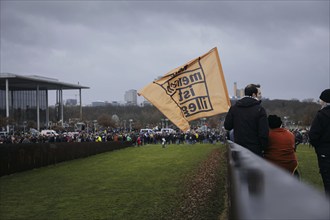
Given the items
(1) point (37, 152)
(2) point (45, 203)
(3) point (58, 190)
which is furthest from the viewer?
(1) point (37, 152)

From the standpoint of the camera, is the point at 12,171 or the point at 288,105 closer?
the point at 12,171

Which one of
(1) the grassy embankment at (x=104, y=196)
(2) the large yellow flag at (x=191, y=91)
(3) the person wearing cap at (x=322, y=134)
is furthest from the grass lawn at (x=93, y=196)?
(3) the person wearing cap at (x=322, y=134)

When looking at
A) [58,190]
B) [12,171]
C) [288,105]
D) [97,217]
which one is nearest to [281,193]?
[97,217]

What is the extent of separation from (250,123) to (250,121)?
→ 4cm

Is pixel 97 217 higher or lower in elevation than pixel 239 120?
lower

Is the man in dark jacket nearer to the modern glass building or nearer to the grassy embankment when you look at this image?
the grassy embankment

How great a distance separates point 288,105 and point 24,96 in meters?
82.8

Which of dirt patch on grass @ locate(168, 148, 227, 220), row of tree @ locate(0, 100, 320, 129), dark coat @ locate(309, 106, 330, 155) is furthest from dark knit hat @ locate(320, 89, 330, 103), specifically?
row of tree @ locate(0, 100, 320, 129)

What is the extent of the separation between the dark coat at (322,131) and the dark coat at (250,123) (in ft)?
2.35

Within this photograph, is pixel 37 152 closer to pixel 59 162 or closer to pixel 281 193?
pixel 59 162

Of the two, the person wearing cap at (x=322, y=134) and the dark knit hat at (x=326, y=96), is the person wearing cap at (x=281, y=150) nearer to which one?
the person wearing cap at (x=322, y=134)

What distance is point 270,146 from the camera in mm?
6527

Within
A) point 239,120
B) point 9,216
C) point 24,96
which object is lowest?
point 9,216

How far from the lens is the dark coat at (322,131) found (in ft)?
20.5
